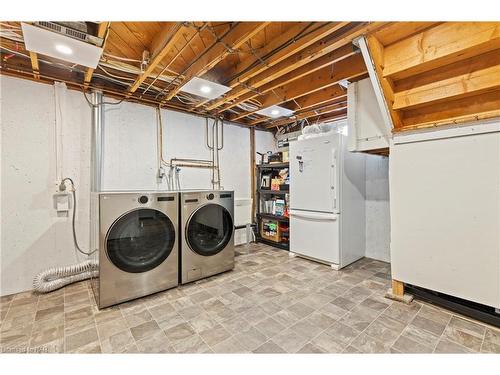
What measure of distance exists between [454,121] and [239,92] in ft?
7.11

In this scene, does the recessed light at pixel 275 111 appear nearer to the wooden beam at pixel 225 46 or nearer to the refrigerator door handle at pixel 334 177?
the refrigerator door handle at pixel 334 177

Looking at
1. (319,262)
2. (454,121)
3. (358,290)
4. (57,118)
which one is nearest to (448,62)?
(454,121)

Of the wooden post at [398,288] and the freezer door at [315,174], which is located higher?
the freezer door at [315,174]

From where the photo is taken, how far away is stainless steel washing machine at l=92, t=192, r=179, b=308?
194 cm

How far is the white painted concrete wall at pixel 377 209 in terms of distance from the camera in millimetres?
3139

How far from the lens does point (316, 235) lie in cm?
304

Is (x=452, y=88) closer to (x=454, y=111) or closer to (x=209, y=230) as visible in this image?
(x=454, y=111)

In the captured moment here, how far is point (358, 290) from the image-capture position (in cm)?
228

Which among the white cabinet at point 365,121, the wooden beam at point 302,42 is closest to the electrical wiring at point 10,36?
the wooden beam at point 302,42

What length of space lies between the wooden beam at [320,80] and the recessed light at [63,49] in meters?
2.26

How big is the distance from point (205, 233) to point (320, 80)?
2.36 metres

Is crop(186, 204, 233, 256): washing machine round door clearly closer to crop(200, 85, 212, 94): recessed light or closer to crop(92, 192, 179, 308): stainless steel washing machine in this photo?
crop(92, 192, 179, 308): stainless steel washing machine
